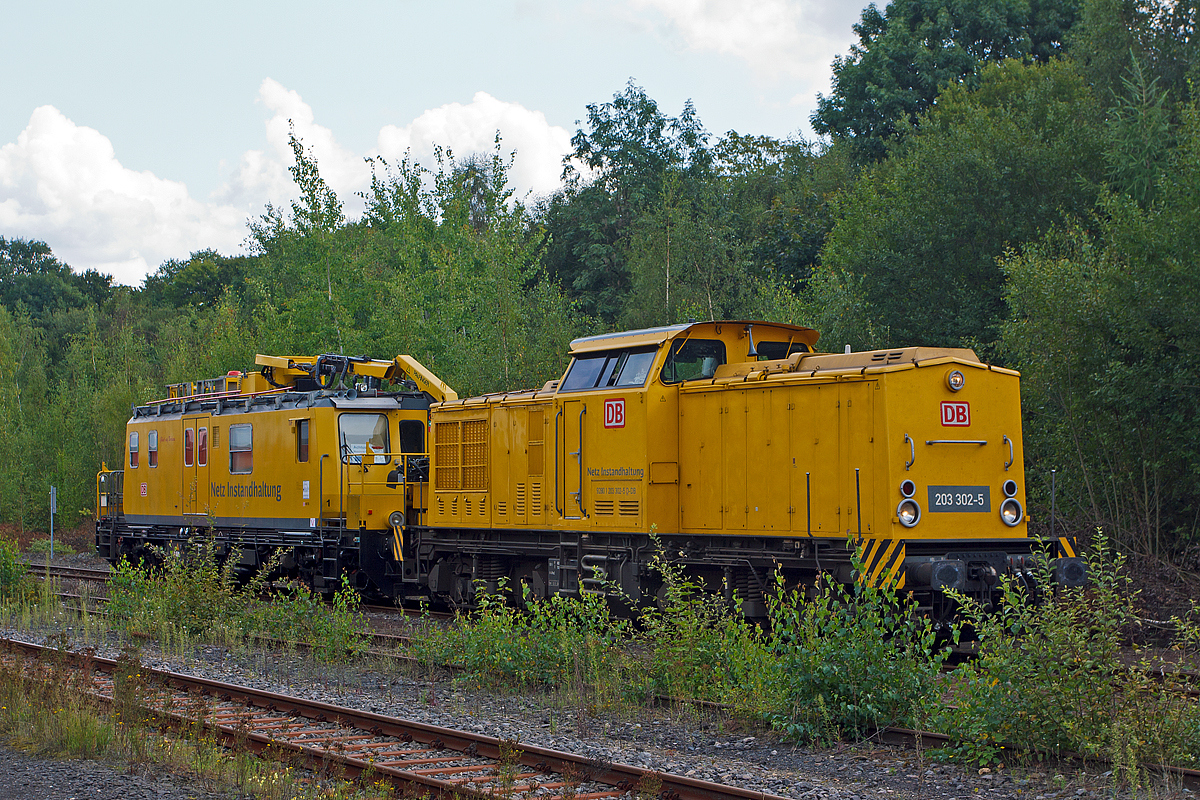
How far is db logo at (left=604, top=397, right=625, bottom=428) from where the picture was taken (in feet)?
43.8

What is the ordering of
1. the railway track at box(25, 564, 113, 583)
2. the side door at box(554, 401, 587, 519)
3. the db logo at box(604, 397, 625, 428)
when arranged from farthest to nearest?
the railway track at box(25, 564, 113, 583) < the side door at box(554, 401, 587, 519) < the db logo at box(604, 397, 625, 428)

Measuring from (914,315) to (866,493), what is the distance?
15841 mm

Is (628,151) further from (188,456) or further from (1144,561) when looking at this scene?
(1144,561)

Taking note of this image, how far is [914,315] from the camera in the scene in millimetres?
25875

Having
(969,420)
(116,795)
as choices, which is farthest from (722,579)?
(116,795)

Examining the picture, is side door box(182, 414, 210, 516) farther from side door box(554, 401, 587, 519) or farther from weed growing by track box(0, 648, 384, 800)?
weed growing by track box(0, 648, 384, 800)

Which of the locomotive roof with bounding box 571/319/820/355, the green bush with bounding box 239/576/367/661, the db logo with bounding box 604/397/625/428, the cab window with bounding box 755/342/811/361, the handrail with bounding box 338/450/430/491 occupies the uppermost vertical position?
the locomotive roof with bounding box 571/319/820/355

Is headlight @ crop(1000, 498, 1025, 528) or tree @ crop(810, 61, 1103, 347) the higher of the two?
tree @ crop(810, 61, 1103, 347)

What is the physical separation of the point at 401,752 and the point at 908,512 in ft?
18.5

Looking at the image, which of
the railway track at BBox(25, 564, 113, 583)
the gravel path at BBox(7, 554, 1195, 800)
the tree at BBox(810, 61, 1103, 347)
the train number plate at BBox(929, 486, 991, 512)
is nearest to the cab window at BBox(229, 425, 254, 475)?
the railway track at BBox(25, 564, 113, 583)

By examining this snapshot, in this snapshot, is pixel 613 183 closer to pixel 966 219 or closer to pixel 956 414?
pixel 966 219

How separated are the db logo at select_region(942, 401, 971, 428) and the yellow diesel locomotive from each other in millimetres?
21

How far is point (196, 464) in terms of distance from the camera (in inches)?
866

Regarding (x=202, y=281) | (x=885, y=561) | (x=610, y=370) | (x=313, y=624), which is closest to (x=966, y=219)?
(x=610, y=370)
